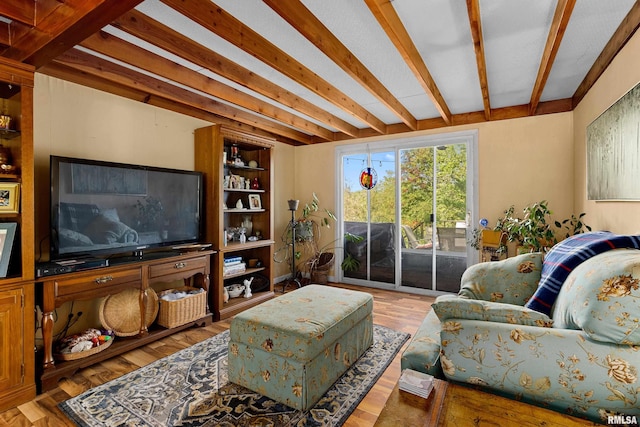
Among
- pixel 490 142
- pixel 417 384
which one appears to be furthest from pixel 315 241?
pixel 417 384

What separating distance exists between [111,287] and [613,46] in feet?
13.3

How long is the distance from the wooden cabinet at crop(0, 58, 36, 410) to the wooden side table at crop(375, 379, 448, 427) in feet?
7.39

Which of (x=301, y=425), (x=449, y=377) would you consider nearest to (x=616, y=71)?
(x=449, y=377)

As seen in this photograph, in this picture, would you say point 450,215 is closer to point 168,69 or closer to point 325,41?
point 325,41

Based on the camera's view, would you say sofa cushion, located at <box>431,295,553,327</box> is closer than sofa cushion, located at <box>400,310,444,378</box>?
Yes

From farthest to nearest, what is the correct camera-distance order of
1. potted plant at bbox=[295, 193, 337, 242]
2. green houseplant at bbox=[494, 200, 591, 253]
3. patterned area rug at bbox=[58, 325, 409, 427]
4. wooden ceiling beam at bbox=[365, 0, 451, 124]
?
potted plant at bbox=[295, 193, 337, 242] → green houseplant at bbox=[494, 200, 591, 253] → patterned area rug at bbox=[58, 325, 409, 427] → wooden ceiling beam at bbox=[365, 0, 451, 124]

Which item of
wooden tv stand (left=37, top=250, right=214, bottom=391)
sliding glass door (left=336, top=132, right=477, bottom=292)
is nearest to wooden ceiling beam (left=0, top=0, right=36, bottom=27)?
wooden tv stand (left=37, top=250, right=214, bottom=391)

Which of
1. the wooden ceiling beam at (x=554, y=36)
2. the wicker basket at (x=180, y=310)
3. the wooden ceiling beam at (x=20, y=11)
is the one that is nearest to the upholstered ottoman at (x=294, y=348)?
the wicker basket at (x=180, y=310)

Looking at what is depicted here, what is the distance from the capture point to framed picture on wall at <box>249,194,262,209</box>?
13.1ft

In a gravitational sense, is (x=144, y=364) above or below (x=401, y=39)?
below

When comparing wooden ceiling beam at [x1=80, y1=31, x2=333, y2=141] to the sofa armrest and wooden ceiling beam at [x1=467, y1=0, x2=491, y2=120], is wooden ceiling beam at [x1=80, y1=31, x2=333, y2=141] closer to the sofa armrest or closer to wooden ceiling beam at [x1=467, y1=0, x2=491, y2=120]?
wooden ceiling beam at [x1=467, y1=0, x2=491, y2=120]

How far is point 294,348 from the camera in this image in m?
1.80

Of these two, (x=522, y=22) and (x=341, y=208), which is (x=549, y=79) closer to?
(x=522, y=22)

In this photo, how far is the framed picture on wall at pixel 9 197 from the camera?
1.86 metres
